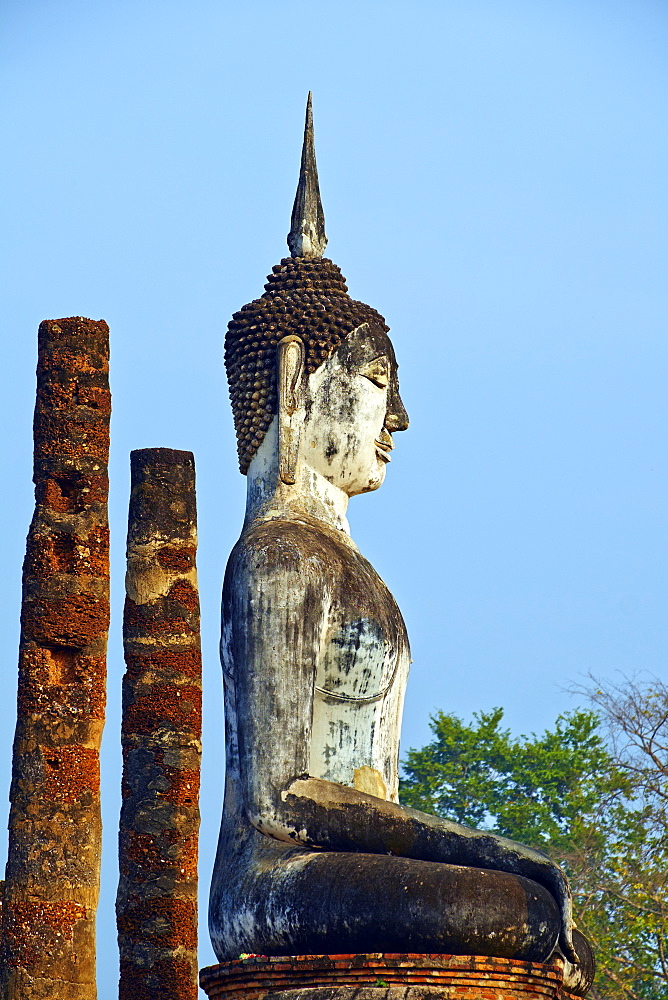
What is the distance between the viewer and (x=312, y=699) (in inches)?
→ 363

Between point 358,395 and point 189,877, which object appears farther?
point 189,877

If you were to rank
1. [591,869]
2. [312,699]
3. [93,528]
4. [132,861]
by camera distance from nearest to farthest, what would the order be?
[312,699]
[93,528]
[132,861]
[591,869]

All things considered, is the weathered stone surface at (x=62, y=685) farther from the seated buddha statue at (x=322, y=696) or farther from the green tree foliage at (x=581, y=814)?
the green tree foliage at (x=581, y=814)

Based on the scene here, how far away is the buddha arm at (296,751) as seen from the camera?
28.9 feet

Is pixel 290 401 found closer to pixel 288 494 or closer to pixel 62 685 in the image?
pixel 288 494

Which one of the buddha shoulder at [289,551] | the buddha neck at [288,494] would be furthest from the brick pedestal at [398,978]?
the buddha neck at [288,494]

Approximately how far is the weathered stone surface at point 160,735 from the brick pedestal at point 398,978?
2474mm

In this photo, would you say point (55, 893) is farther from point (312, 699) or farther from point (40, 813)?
point (312, 699)

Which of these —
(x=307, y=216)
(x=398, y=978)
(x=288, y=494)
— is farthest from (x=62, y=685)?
(x=307, y=216)

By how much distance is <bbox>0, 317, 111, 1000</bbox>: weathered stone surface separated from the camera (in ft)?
30.1

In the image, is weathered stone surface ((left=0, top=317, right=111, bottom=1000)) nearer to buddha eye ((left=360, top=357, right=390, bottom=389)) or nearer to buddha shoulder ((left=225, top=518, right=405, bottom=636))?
buddha shoulder ((left=225, top=518, right=405, bottom=636))

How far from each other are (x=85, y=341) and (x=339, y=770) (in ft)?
10.1

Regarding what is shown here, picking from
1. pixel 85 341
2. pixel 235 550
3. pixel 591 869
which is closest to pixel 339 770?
pixel 235 550

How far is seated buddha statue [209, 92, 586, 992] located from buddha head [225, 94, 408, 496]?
12mm
